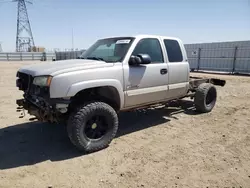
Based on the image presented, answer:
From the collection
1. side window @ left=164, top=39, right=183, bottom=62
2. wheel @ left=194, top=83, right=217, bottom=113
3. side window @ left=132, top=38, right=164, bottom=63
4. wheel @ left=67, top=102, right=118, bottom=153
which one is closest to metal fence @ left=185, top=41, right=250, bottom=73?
wheel @ left=194, top=83, right=217, bottom=113

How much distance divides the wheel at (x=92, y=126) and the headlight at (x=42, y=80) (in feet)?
2.07

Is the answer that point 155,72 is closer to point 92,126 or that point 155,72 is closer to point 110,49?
point 110,49

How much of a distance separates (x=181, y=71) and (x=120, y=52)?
1.66 metres

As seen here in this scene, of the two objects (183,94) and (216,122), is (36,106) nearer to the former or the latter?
(183,94)

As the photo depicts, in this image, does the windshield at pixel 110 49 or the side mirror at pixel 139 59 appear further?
the windshield at pixel 110 49

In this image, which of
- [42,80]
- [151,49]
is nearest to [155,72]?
[151,49]

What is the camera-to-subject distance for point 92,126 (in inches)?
154

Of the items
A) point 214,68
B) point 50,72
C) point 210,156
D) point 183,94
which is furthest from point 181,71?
point 214,68

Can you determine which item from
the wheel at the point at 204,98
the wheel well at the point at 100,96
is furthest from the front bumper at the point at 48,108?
the wheel at the point at 204,98

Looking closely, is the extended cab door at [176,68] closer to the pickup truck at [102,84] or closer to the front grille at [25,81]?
the pickup truck at [102,84]

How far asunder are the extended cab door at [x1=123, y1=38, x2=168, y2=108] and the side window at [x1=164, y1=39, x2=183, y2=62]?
258 millimetres

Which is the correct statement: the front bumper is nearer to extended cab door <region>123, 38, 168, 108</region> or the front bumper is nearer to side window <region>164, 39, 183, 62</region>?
extended cab door <region>123, 38, 168, 108</region>

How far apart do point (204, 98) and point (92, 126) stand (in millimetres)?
3363

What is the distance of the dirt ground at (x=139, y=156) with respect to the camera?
306 centimetres
